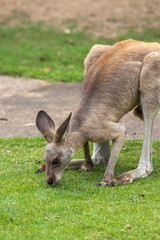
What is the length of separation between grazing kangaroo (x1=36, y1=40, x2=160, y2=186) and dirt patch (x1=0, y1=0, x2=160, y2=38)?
246 inches

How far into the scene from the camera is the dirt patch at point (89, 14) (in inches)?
491

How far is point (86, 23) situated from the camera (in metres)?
12.7

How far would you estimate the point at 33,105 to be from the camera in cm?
850

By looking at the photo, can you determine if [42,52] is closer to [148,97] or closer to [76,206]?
[148,97]

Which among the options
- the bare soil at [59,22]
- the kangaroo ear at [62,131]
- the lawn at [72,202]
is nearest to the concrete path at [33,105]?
the bare soil at [59,22]

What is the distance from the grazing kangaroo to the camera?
5.39m

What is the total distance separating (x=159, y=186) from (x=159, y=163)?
886 millimetres

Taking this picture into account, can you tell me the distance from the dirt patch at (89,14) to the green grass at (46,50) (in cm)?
39

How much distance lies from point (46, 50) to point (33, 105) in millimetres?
3268

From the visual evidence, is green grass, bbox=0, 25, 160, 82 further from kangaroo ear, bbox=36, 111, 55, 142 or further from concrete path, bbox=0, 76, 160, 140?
kangaroo ear, bbox=36, 111, 55, 142

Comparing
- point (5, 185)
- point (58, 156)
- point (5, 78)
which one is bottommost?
point (5, 78)

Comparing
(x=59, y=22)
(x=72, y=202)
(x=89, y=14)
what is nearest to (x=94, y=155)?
(x=72, y=202)

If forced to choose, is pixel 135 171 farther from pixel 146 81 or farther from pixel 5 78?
pixel 5 78

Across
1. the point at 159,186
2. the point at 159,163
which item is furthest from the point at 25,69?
the point at 159,186
